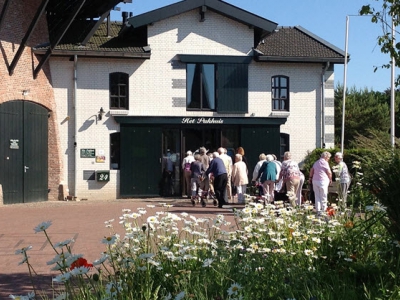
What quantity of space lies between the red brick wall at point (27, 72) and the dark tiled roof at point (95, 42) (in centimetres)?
73

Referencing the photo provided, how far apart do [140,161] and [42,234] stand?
1281 centimetres

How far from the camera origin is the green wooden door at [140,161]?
83.3 feet

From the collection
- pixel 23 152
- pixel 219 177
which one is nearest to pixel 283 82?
pixel 219 177

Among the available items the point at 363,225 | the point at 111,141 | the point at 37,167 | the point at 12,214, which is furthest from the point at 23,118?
the point at 363,225

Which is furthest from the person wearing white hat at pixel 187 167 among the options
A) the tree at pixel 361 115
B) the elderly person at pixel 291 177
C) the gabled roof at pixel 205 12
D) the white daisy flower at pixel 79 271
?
the tree at pixel 361 115

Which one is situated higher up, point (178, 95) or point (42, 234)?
point (178, 95)

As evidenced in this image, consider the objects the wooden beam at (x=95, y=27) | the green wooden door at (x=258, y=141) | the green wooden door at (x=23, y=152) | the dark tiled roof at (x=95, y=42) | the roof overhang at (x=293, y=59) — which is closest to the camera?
the green wooden door at (x=23, y=152)

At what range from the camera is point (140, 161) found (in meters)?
25.6

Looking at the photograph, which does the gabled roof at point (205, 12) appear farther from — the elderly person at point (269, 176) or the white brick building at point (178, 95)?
the elderly person at point (269, 176)

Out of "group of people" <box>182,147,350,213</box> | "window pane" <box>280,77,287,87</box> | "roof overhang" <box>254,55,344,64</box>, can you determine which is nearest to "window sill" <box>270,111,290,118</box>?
"window pane" <box>280,77,287,87</box>

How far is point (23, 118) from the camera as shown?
2312 cm

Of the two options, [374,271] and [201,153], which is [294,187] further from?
[374,271]

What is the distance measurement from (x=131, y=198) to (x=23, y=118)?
518 centimetres

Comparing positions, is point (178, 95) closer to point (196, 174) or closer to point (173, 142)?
point (173, 142)
